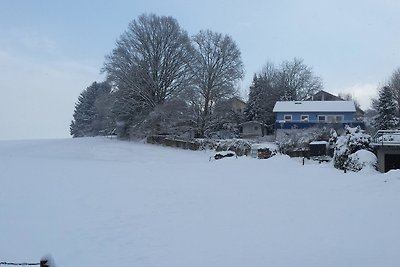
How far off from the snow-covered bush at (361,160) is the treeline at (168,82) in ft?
73.6

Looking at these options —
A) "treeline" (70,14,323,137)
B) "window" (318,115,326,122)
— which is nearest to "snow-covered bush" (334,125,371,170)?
"treeline" (70,14,323,137)

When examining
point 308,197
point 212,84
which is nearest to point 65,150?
point 212,84

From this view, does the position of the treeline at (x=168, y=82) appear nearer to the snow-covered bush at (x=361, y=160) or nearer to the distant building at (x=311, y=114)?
the distant building at (x=311, y=114)

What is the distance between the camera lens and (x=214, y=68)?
4744 cm

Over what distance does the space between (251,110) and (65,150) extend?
27.1 meters

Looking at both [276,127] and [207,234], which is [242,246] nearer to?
[207,234]

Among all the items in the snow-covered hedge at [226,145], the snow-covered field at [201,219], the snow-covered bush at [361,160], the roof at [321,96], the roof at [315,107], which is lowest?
the snow-covered field at [201,219]

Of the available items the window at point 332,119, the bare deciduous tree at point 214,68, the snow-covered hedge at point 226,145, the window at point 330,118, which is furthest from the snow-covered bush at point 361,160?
the window at point 330,118

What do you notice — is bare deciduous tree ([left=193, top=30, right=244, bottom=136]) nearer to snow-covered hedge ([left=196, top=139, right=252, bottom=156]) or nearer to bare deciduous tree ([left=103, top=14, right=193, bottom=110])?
bare deciduous tree ([left=103, top=14, right=193, bottom=110])

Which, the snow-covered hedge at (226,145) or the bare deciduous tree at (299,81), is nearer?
the snow-covered hedge at (226,145)

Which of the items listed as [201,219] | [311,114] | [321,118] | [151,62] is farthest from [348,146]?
[321,118]

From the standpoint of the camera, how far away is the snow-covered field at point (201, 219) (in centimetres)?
759

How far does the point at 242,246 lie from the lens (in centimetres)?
805

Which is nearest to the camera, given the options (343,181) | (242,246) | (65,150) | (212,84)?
(242,246)
